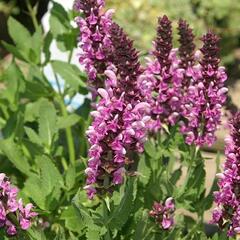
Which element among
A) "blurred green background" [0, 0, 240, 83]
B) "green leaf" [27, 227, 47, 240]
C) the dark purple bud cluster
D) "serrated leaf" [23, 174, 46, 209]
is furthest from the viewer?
"blurred green background" [0, 0, 240, 83]

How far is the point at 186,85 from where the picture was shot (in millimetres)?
2279

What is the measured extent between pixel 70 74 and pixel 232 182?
1114 millimetres

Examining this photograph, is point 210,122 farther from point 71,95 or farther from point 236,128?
point 71,95

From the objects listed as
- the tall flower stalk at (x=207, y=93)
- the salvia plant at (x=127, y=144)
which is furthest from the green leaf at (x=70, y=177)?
the tall flower stalk at (x=207, y=93)

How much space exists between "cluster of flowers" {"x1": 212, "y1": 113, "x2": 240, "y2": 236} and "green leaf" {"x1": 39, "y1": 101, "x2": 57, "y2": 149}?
92 cm

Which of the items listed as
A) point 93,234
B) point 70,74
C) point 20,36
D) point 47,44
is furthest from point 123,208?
point 20,36

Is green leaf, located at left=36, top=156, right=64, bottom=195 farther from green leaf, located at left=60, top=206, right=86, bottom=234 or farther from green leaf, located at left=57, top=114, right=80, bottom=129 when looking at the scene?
green leaf, located at left=57, top=114, right=80, bottom=129

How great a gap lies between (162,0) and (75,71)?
3.92 m

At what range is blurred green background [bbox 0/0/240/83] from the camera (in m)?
6.25

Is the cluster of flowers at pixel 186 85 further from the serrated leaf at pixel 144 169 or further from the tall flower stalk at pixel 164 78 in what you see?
the serrated leaf at pixel 144 169

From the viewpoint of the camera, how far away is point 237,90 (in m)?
6.40

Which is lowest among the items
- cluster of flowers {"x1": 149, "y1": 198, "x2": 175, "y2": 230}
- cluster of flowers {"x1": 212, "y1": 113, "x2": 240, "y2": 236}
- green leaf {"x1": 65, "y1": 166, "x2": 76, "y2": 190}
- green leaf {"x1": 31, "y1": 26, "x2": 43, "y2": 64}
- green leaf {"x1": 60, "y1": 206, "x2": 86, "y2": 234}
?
green leaf {"x1": 60, "y1": 206, "x2": 86, "y2": 234}

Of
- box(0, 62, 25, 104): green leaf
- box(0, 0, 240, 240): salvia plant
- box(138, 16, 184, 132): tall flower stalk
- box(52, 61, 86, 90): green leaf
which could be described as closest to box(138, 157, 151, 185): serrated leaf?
box(0, 0, 240, 240): salvia plant

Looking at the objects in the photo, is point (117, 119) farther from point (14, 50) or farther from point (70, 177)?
point (14, 50)
